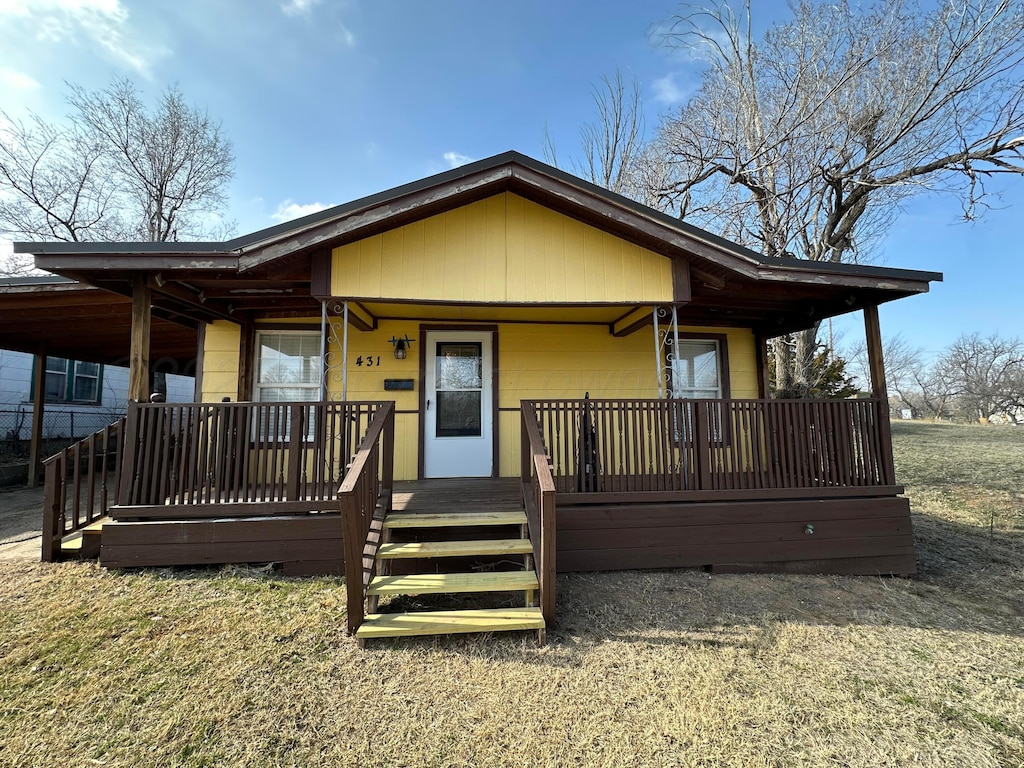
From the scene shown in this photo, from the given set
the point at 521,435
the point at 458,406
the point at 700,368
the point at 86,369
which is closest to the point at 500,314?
the point at 458,406

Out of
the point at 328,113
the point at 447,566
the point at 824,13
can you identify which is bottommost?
the point at 447,566

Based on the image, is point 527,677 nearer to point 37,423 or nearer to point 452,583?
point 452,583

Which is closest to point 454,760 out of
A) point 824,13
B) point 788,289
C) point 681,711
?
point 681,711

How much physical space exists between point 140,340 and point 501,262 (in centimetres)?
346

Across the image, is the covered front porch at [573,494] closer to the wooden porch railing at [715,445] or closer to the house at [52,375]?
the wooden porch railing at [715,445]

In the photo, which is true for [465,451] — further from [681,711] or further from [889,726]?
[889,726]

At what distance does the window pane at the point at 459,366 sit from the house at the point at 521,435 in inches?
45.6

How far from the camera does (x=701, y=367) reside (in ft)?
21.8

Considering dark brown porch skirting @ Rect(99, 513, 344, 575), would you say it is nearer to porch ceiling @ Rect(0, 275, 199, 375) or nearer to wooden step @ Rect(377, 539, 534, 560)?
wooden step @ Rect(377, 539, 534, 560)

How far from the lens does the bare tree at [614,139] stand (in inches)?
507

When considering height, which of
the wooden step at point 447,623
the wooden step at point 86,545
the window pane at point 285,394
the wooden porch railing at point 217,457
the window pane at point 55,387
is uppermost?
the window pane at point 55,387

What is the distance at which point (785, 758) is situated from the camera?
6.95ft

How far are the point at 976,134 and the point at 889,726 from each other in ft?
34.9

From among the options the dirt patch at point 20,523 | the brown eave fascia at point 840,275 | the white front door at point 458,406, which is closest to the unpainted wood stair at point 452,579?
A: the white front door at point 458,406
